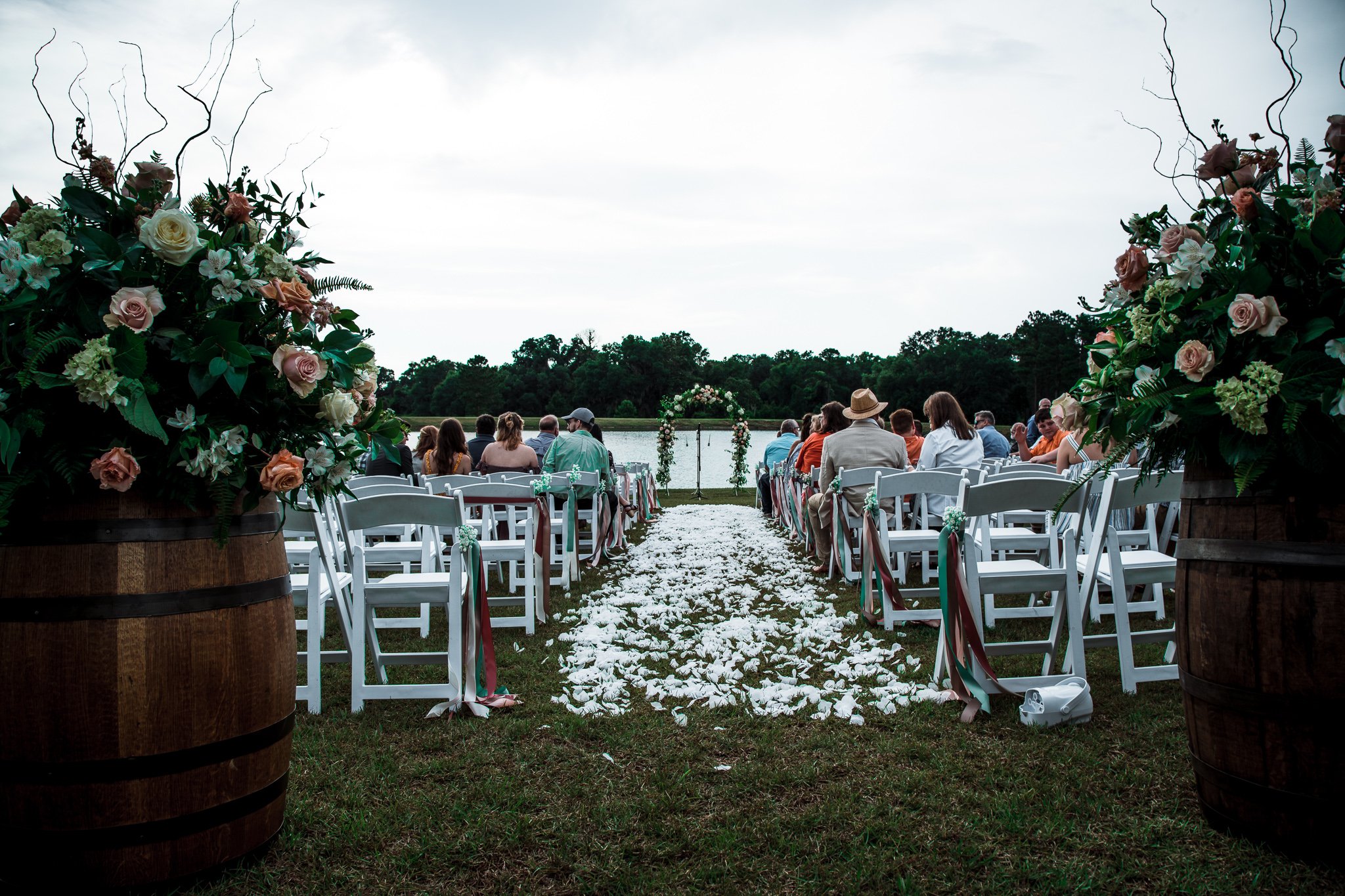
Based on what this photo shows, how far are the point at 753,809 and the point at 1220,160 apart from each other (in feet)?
9.10

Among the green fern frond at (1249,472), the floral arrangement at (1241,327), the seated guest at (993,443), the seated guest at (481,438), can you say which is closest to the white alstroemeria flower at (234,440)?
the floral arrangement at (1241,327)

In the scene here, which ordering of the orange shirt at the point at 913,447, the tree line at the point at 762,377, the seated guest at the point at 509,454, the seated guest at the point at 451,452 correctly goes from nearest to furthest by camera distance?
the seated guest at the point at 509,454 < the seated guest at the point at 451,452 < the orange shirt at the point at 913,447 < the tree line at the point at 762,377

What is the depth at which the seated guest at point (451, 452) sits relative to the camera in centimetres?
984

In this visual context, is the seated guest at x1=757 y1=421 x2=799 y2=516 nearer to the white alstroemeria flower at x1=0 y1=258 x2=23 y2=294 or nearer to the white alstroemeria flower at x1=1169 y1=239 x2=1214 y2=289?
the white alstroemeria flower at x1=1169 y1=239 x2=1214 y2=289

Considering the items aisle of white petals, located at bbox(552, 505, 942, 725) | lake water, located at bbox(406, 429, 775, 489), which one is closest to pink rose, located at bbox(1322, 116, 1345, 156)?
aisle of white petals, located at bbox(552, 505, 942, 725)

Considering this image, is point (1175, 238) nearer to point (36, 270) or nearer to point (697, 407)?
point (36, 270)

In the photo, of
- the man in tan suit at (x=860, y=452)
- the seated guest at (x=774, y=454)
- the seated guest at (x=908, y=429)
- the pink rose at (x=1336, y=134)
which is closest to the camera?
the pink rose at (x=1336, y=134)

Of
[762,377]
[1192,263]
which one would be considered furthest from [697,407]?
[762,377]

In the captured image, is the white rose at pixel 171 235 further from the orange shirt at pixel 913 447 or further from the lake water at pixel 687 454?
the lake water at pixel 687 454

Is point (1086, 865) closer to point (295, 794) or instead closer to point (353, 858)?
point (353, 858)

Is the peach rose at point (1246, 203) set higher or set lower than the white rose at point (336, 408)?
higher

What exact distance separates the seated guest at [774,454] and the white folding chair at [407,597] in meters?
9.66

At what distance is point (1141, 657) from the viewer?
16.4ft

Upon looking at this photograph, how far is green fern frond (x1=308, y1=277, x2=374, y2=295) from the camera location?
276 centimetres
